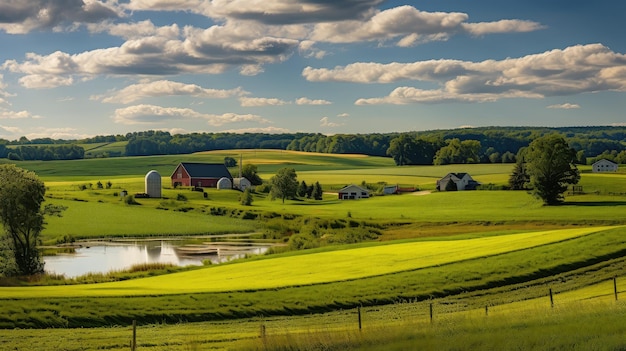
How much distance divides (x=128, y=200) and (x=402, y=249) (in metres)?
66.9

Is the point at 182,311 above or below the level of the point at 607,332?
below

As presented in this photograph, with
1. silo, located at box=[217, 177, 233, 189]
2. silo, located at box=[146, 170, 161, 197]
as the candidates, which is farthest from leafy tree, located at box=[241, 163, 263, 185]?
silo, located at box=[146, 170, 161, 197]

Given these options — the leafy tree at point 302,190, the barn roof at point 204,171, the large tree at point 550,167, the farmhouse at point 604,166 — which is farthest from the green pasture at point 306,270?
the farmhouse at point 604,166

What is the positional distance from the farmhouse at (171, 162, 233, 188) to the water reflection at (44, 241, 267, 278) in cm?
7461

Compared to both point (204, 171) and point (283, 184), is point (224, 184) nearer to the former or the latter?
point (204, 171)

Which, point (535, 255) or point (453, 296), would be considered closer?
point (453, 296)

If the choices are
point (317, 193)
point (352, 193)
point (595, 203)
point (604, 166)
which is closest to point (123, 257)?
point (595, 203)

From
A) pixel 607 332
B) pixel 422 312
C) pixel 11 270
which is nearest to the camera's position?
pixel 607 332

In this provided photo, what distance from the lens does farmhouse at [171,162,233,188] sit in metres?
149

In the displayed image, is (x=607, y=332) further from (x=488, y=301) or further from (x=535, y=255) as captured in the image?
(x=535, y=255)

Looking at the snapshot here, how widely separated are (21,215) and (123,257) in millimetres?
11543

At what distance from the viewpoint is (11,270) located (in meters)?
51.7

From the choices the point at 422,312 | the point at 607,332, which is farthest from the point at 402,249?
the point at 607,332

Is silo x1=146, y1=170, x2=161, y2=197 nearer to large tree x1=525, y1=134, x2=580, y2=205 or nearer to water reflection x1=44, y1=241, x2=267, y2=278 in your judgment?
water reflection x1=44, y1=241, x2=267, y2=278
